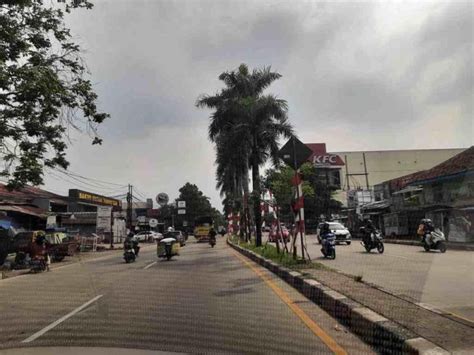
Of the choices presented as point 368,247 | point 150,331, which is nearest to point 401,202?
point 368,247

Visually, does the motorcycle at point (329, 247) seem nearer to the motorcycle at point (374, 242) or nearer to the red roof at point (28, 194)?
the motorcycle at point (374, 242)

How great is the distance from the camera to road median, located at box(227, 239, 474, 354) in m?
6.07

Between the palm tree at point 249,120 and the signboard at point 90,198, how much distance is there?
77.5ft

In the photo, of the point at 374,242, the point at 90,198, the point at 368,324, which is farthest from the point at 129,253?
the point at 90,198

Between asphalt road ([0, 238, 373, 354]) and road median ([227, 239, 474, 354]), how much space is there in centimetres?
23

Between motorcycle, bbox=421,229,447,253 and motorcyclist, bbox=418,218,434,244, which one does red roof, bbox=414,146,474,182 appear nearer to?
motorcyclist, bbox=418,218,434,244

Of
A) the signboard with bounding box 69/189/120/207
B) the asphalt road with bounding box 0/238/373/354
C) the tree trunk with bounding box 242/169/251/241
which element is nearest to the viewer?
the asphalt road with bounding box 0/238/373/354

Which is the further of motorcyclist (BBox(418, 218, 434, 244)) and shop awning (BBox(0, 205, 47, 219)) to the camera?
shop awning (BBox(0, 205, 47, 219))

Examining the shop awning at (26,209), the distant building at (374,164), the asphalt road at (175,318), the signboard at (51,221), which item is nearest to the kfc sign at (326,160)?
the distant building at (374,164)

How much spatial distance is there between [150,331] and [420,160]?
78.8 m

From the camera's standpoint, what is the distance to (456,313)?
27.0ft

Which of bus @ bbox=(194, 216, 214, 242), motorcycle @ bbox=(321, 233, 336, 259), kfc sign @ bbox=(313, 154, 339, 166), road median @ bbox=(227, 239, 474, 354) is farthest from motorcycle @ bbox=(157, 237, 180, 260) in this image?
kfc sign @ bbox=(313, 154, 339, 166)

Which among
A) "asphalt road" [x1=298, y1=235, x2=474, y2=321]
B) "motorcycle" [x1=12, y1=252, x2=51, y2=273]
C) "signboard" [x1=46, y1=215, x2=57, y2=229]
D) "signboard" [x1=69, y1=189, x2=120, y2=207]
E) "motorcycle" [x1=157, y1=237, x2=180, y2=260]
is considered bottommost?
"asphalt road" [x1=298, y1=235, x2=474, y2=321]

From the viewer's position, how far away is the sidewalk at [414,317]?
6190 millimetres
